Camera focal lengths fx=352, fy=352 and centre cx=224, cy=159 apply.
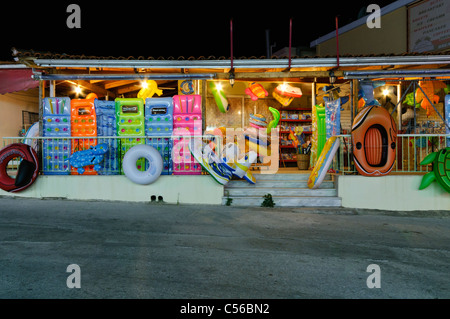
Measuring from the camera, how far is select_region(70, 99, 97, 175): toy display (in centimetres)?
843

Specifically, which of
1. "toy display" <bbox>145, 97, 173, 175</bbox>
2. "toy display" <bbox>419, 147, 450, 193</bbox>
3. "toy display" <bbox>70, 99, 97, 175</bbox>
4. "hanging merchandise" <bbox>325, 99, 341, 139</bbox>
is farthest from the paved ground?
"hanging merchandise" <bbox>325, 99, 341, 139</bbox>

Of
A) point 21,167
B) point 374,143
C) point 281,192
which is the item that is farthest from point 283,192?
point 21,167

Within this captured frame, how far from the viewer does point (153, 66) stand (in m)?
8.31

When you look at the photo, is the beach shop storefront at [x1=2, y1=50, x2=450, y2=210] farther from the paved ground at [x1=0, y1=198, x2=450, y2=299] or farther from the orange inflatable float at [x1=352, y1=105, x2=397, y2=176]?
the paved ground at [x1=0, y1=198, x2=450, y2=299]

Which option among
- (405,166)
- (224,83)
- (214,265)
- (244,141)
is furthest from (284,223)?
(224,83)

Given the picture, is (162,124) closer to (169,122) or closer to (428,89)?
(169,122)

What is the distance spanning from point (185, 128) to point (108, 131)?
75.2 inches

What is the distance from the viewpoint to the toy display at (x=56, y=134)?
841 centimetres

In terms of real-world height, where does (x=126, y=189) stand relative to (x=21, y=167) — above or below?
below

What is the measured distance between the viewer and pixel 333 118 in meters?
9.56

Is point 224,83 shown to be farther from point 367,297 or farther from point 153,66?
point 367,297

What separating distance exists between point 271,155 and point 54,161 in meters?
6.53

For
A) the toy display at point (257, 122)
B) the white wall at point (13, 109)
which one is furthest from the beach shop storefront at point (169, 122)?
the white wall at point (13, 109)
